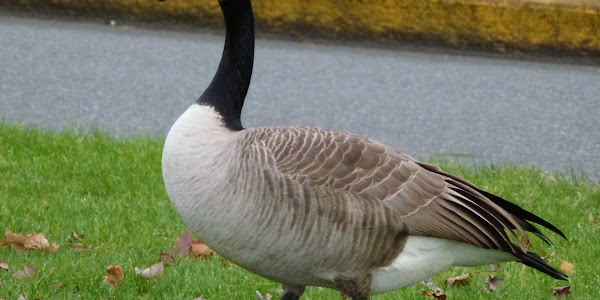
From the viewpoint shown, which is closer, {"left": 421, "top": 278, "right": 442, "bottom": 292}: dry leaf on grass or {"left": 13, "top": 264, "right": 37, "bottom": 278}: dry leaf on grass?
{"left": 13, "top": 264, "right": 37, "bottom": 278}: dry leaf on grass

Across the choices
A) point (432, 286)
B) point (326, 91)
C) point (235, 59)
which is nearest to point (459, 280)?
point (432, 286)

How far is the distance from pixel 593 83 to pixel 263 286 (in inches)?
169

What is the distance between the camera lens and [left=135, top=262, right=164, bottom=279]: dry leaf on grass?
3941 millimetres

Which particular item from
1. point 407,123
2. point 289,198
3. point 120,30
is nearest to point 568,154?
point 407,123

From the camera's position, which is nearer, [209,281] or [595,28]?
[209,281]

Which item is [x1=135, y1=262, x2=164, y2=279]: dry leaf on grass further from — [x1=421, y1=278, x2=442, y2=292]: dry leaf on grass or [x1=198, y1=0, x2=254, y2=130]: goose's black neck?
[x1=421, y1=278, x2=442, y2=292]: dry leaf on grass

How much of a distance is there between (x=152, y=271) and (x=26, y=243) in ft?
2.01

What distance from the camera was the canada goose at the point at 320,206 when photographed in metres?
3.11

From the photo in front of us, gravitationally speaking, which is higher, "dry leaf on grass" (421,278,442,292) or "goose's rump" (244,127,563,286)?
"goose's rump" (244,127,563,286)

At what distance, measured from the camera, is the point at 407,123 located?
6648 mm

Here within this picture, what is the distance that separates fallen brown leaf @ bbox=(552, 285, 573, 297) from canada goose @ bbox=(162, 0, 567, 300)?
2.03ft

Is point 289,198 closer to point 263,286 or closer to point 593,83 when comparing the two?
point 263,286

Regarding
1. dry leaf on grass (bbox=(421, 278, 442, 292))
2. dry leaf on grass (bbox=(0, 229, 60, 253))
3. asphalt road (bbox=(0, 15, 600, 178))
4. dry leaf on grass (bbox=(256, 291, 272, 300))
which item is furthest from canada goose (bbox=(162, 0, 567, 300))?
asphalt road (bbox=(0, 15, 600, 178))

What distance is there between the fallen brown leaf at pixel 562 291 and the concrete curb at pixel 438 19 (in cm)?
429
